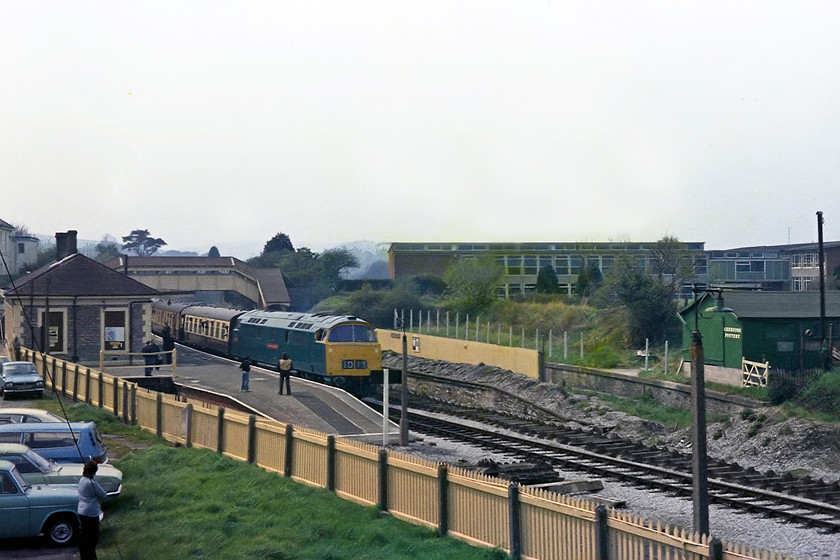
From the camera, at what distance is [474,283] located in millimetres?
63562

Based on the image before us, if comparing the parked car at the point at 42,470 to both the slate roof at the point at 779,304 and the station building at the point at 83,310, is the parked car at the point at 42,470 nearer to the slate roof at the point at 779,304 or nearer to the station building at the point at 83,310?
the station building at the point at 83,310

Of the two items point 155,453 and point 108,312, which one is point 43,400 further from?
point 155,453

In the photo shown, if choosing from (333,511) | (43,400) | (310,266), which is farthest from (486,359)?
(310,266)

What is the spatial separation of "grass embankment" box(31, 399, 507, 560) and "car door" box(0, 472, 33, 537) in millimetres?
1185

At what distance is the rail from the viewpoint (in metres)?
11.2

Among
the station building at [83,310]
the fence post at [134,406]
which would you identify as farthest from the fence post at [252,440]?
the station building at [83,310]

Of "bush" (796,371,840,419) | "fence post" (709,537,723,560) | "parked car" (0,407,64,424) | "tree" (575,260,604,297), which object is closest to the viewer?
"fence post" (709,537,723,560)

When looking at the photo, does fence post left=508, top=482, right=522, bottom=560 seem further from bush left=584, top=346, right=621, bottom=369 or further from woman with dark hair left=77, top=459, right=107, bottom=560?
bush left=584, top=346, right=621, bottom=369

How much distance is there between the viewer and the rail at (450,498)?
11.2 metres

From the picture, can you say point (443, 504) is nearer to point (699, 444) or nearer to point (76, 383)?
point (699, 444)

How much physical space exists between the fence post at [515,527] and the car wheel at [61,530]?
653cm

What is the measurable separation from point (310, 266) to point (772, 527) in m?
86.0

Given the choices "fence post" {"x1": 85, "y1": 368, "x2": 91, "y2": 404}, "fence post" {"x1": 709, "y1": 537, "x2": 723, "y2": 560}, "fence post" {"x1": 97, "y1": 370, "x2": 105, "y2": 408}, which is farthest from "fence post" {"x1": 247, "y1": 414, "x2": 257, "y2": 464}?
"fence post" {"x1": 85, "y1": 368, "x2": 91, "y2": 404}

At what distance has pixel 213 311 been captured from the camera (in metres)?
49.1
